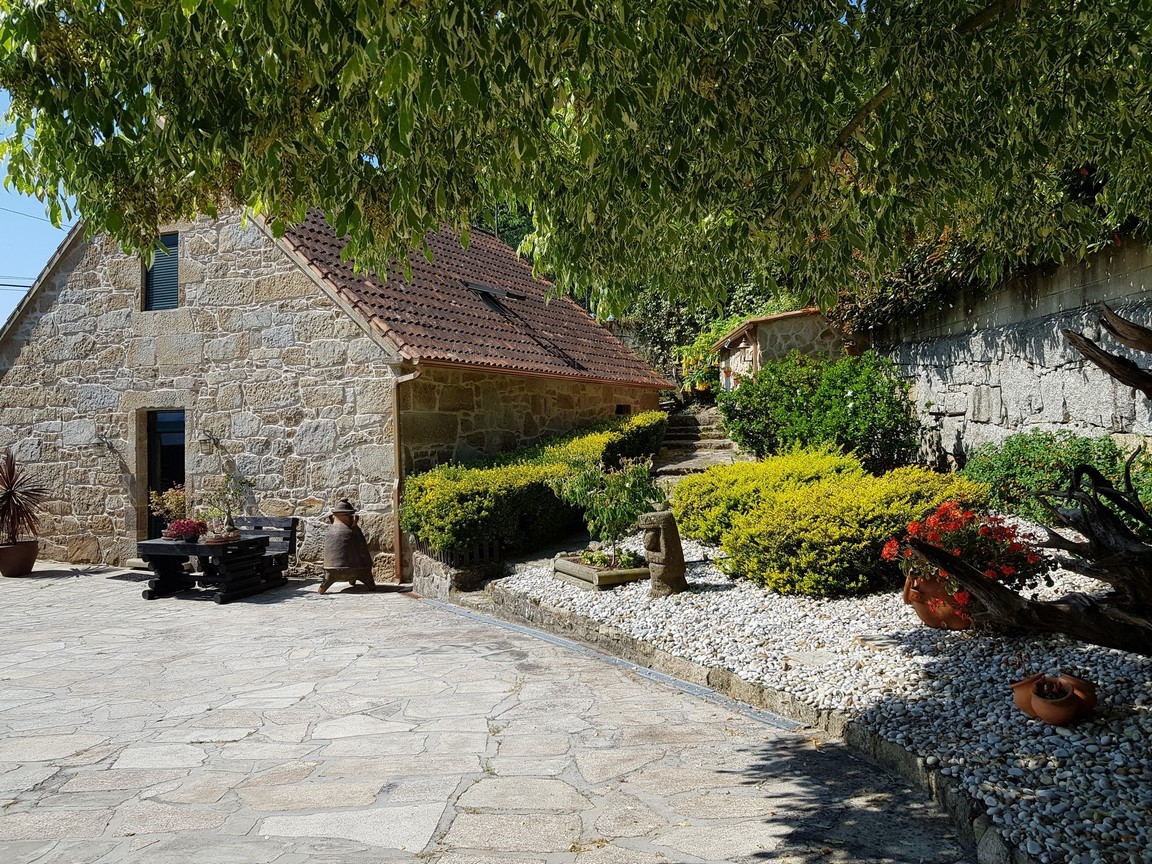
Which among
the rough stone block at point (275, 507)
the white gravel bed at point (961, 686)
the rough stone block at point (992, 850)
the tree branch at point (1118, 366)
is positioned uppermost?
the tree branch at point (1118, 366)

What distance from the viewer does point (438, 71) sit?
10.1ft

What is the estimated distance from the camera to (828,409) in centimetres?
1080

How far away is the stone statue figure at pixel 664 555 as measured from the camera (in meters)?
7.60

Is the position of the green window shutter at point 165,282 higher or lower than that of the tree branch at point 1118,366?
higher

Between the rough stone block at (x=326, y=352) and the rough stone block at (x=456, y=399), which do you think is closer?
the rough stone block at (x=326, y=352)

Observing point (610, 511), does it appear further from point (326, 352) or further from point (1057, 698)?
point (1057, 698)

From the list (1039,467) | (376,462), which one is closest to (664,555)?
(1039,467)

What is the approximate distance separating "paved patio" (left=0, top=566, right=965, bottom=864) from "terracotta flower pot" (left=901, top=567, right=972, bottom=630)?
160 centimetres

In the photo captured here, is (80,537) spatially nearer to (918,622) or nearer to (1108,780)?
(918,622)

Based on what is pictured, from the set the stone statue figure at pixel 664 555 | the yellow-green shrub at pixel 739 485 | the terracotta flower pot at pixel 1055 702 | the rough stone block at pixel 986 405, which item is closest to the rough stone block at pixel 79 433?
the yellow-green shrub at pixel 739 485

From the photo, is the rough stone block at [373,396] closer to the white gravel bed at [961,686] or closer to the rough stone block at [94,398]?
the white gravel bed at [961,686]

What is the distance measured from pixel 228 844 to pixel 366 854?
0.60 m

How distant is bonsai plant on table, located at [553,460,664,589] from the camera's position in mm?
8273

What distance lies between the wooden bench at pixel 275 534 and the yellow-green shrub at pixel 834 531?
19.4 feet
